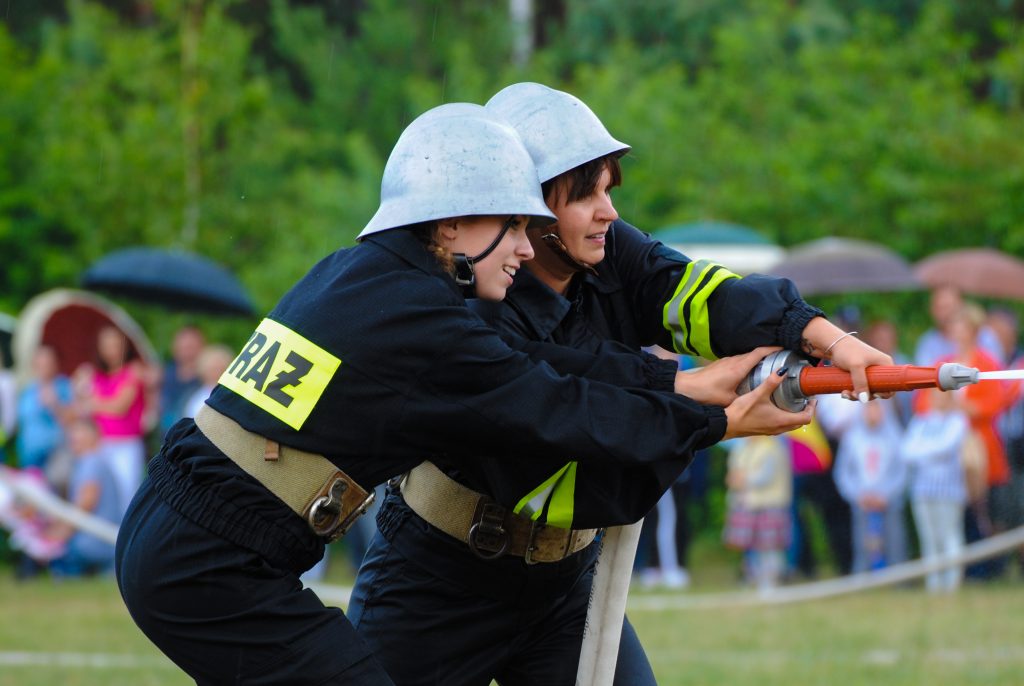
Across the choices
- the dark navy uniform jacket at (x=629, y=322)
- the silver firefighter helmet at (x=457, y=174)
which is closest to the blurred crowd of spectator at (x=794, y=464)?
the dark navy uniform jacket at (x=629, y=322)

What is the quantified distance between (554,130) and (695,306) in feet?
1.77

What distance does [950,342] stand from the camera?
10.6 m

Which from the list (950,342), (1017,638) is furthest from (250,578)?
(950,342)

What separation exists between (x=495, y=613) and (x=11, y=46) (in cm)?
1422

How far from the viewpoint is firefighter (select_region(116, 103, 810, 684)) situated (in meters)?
3.15

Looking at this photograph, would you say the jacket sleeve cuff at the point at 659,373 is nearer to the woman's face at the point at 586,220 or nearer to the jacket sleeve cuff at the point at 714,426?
the jacket sleeve cuff at the point at 714,426

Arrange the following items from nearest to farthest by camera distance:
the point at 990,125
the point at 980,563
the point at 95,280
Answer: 1. the point at 980,563
2. the point at 95,280
3. the point at 990,125

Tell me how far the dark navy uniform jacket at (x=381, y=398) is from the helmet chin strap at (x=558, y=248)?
436 mm

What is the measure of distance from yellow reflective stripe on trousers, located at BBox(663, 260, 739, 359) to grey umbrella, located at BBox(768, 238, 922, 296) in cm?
808

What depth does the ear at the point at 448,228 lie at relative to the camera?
131 inches

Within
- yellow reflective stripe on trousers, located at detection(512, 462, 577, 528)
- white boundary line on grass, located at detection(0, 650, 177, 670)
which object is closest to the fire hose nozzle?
yellow reflective stripe on trousers, located at detection(512, 462, 577, 528)

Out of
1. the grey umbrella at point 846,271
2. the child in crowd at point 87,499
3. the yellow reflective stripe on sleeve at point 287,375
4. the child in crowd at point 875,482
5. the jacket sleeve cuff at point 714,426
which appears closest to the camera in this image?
the yellow reflective stripe on sleeve at point 287,375

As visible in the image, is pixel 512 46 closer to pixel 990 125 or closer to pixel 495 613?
pixel 990 125

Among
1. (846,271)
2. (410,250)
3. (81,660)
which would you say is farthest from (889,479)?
(410,250)
